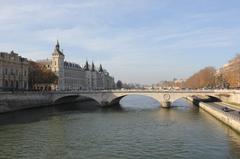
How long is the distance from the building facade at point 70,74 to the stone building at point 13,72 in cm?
2612

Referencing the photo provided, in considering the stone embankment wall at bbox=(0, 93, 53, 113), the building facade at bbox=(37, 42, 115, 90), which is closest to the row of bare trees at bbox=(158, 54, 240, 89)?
the building facade at bbox=(37, 42, 115, 90)

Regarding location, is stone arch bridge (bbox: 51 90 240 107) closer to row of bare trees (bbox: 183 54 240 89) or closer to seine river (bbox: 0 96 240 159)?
row of bare trees (bbox: 183 54 240 89)

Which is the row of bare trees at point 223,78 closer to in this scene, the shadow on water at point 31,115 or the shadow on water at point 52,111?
the shadow on water at point 52,111

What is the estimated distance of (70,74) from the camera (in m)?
141

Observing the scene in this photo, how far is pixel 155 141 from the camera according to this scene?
33.9 metres

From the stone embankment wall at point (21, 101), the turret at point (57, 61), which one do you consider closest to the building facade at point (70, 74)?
the turret at point (57, 61)

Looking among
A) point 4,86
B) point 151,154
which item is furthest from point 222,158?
point 4,86

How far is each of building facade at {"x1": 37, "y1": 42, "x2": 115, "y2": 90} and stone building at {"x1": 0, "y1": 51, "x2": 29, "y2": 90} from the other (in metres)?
26.1

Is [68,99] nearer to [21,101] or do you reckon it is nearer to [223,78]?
[21,101]

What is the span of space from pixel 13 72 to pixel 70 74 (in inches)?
2010

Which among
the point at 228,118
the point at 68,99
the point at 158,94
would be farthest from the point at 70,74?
the point at 228,118

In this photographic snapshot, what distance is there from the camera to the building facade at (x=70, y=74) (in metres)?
123

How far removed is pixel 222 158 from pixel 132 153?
6.74 m

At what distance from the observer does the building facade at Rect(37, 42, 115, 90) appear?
123 metres
